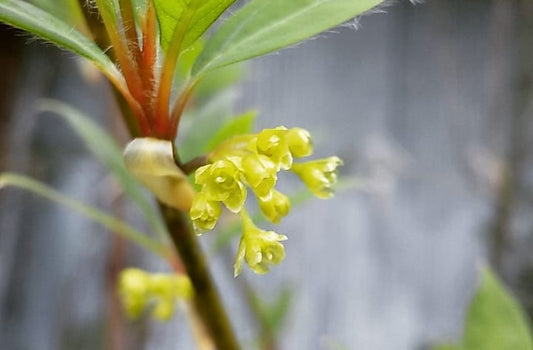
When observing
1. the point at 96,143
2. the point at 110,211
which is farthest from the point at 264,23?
the point at 110,211

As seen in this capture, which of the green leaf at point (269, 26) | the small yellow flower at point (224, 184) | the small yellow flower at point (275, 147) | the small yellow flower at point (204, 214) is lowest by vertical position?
the small yellow flower at point (204, 214)

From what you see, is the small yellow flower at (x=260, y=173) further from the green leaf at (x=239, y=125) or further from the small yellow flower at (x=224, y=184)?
the green leaf at (x=239, y=125)

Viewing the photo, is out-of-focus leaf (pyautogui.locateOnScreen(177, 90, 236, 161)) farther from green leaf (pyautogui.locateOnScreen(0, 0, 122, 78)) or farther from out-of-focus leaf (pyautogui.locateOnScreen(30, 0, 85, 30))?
green leaf (pyautogui.locateOnScreen(0, 0, 122, 78))

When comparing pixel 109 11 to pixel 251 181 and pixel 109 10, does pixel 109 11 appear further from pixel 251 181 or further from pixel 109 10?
pixel 251 181

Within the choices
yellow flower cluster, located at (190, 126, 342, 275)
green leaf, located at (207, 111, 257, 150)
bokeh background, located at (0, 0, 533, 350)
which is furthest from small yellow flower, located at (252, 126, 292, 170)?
bokeh background, located at (0, 0, 533, 350)

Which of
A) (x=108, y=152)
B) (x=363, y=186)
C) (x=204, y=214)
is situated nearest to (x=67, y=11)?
(x=108, y=152)

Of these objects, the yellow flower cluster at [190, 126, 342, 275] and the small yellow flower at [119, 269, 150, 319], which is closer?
the yellow flower cluster at [190, 126, 342, 275]

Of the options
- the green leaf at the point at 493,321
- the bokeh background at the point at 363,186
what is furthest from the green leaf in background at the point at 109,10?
the bokeh background at the point at 363,186
